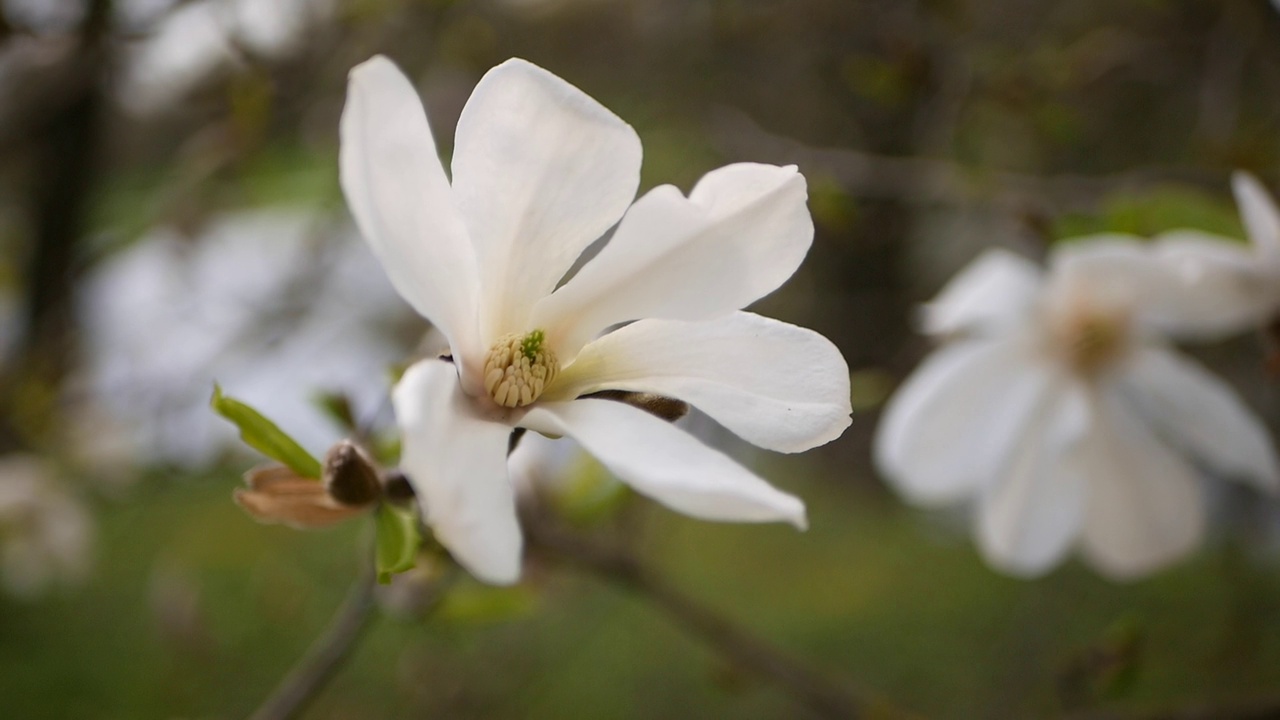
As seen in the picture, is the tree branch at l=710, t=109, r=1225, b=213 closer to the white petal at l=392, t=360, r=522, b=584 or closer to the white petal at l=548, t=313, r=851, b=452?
the white petal at l=548, t=313, r=851, b=452

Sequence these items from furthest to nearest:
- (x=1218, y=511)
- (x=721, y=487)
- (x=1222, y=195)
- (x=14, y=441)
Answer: (x=1218, y=511) < (x=14, y=441) < (x=1222, y=195) < (x=721, y=487)

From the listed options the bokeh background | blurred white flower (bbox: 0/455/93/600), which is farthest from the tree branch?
blurred white flower (bbox: 0/455/93/600)

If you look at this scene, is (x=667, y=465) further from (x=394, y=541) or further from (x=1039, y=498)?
(x=1039, y=498)

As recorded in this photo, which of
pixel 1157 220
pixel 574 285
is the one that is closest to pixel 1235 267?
pixel 1157 220

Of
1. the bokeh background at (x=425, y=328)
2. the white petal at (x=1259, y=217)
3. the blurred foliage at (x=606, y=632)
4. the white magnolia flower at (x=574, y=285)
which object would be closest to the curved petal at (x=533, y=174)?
the white magnolia flower at (x=574, y=285)

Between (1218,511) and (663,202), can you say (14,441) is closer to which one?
(663,202)

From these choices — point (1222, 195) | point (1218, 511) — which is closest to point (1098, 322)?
point (1222, 195)

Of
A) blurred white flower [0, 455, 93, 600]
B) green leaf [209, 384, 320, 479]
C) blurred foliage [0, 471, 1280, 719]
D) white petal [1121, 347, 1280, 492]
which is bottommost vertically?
blurred foliage [0, 471, 1280, 719]
